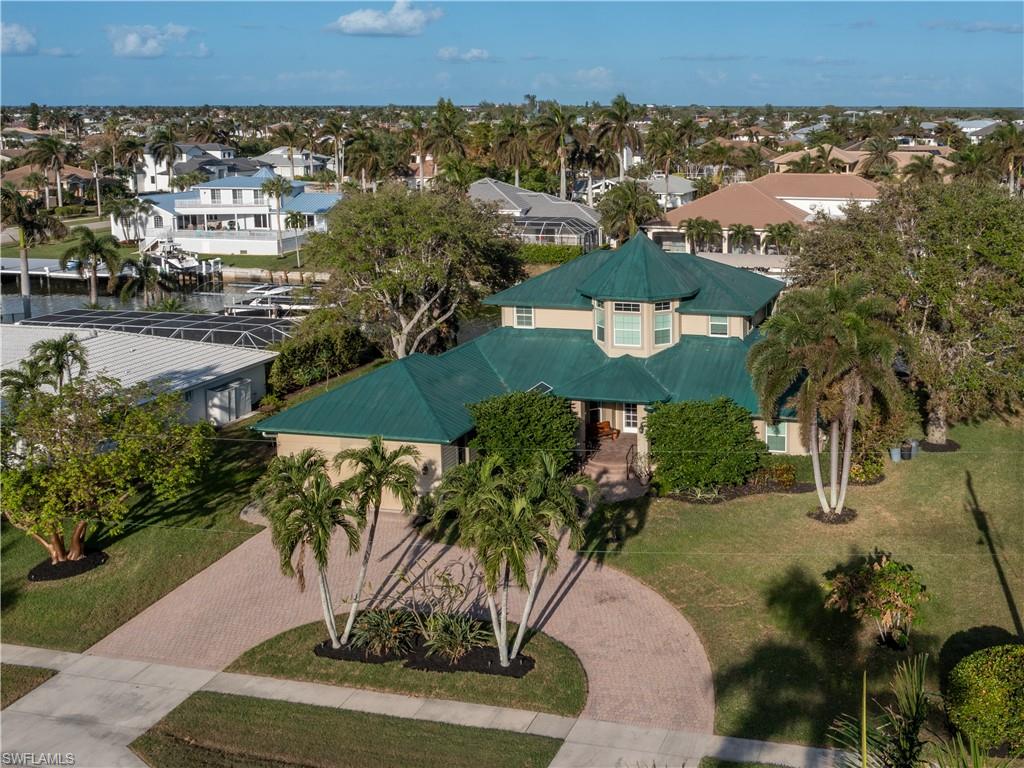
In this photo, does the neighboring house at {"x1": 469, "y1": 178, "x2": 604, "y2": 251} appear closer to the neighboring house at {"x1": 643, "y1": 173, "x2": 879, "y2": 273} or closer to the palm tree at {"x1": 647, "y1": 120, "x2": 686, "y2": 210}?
the neighboring house at {"x1": 643, "y1": 173, "x2": 879, "y2": 273}

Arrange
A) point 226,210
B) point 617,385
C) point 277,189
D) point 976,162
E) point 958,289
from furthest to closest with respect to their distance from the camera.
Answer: point 226,210
point 277,189
point 976,162
point 617,385
point 958,289

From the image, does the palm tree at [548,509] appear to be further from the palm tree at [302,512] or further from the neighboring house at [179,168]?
the neighboring house at [179,168]

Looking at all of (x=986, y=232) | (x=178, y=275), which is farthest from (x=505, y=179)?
(x=986, y=232)

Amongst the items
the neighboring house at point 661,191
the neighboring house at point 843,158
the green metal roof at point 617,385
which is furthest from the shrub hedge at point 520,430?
the neighboring house at point 843,158

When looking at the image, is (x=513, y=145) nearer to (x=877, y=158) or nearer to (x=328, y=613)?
(x=877, y=158)

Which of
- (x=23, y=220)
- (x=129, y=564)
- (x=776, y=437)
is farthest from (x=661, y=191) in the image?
(x=129, y=564)
